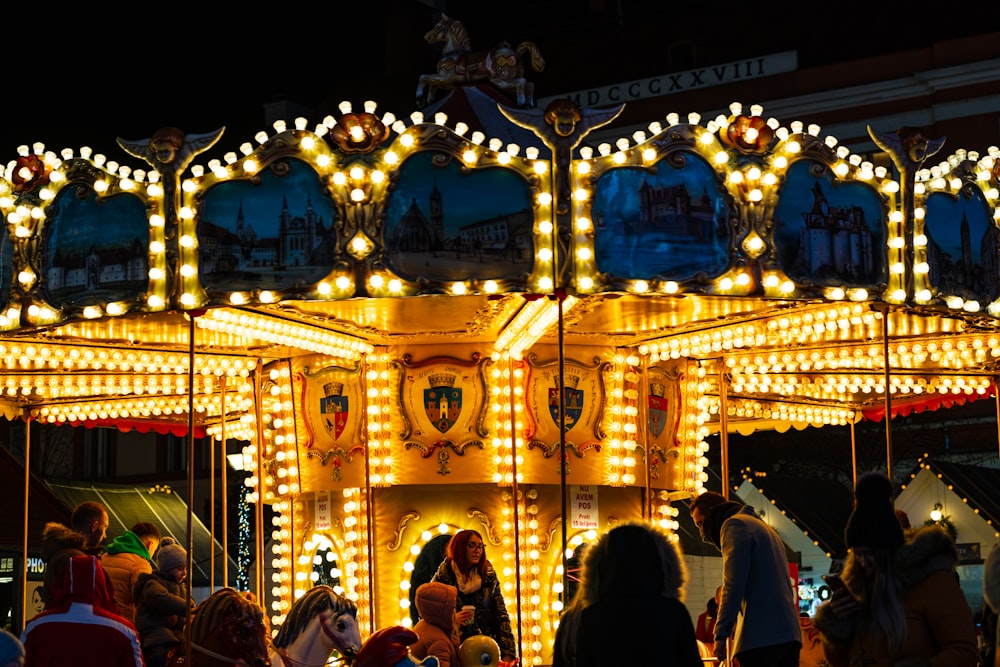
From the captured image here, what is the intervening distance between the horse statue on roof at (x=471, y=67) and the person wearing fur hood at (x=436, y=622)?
478cm

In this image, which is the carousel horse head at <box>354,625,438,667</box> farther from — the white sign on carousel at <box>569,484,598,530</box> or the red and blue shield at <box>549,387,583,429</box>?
the white sign on carousel at <box>569,484,598,530</box>

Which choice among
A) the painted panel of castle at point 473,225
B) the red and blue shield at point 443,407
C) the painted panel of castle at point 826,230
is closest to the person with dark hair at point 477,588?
the red and blue shield at point 443,407

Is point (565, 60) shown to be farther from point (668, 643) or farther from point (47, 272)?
point (668, 643)

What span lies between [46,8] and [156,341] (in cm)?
2434

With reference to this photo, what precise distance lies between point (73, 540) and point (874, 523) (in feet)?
20.8

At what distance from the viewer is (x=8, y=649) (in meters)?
6.12

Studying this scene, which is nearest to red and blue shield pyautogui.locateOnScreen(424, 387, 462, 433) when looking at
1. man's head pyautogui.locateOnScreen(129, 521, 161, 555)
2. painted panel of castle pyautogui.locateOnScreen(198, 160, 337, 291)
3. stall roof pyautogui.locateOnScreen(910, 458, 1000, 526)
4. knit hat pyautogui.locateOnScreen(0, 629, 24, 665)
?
man's head pyautogui.locateOnScreen(129, 521, 161, 555)

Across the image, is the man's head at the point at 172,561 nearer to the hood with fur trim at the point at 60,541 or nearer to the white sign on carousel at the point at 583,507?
the hood with fur trim at the point at 60,541

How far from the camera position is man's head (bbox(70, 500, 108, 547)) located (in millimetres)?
11820

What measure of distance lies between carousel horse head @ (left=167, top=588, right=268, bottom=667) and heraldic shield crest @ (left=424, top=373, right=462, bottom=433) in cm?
526

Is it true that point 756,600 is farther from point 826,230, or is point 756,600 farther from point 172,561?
point 172,561

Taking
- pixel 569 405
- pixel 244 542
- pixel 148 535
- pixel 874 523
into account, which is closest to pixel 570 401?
pixel 569 405

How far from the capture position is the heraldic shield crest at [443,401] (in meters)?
13.5

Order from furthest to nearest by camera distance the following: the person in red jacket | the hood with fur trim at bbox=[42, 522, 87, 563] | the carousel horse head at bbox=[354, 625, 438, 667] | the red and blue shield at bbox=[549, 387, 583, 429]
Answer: the red and blue shield at bbox=[549, 387, 583, 429], the hood with fur trim at bbox=[42, 522, 87, 563], the carousel horse head at bbox=[354, 625, 438, 667], the person in red jacket
